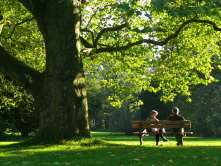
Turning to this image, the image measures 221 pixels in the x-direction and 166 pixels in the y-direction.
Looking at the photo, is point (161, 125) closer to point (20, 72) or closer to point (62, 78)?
point (62, 78)

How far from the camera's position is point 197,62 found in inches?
1221

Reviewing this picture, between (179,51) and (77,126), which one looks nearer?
(77,126)

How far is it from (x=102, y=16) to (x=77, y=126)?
12147 mm

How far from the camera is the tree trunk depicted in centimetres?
2106

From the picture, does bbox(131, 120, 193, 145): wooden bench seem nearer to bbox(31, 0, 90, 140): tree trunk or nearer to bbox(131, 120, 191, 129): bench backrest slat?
bbox(131, 120, 191, 129): bench backrest slat

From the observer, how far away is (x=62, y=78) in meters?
21.4

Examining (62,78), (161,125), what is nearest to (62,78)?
(62,78)

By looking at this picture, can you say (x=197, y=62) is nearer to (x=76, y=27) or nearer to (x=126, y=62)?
(x=126, y=62)

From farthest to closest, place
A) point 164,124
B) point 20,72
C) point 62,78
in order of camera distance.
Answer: point 164,124 → point 20,72 → point 62,78

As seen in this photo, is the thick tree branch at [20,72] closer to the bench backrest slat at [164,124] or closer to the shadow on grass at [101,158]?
the shadow on grass at [101,158]

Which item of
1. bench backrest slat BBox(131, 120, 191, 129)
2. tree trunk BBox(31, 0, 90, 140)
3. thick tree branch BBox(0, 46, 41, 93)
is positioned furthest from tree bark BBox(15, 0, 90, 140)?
bench backrest slat BBox(131, 120, 191, 129)

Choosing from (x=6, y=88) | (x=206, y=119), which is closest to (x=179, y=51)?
(x=6, y=88)

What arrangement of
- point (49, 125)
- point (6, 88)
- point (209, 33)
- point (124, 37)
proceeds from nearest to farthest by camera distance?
1. point (49, 125)
2. point (209, 33)
3. point (124, 37)
4. point (6, 88)

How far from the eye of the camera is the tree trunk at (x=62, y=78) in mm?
21062
